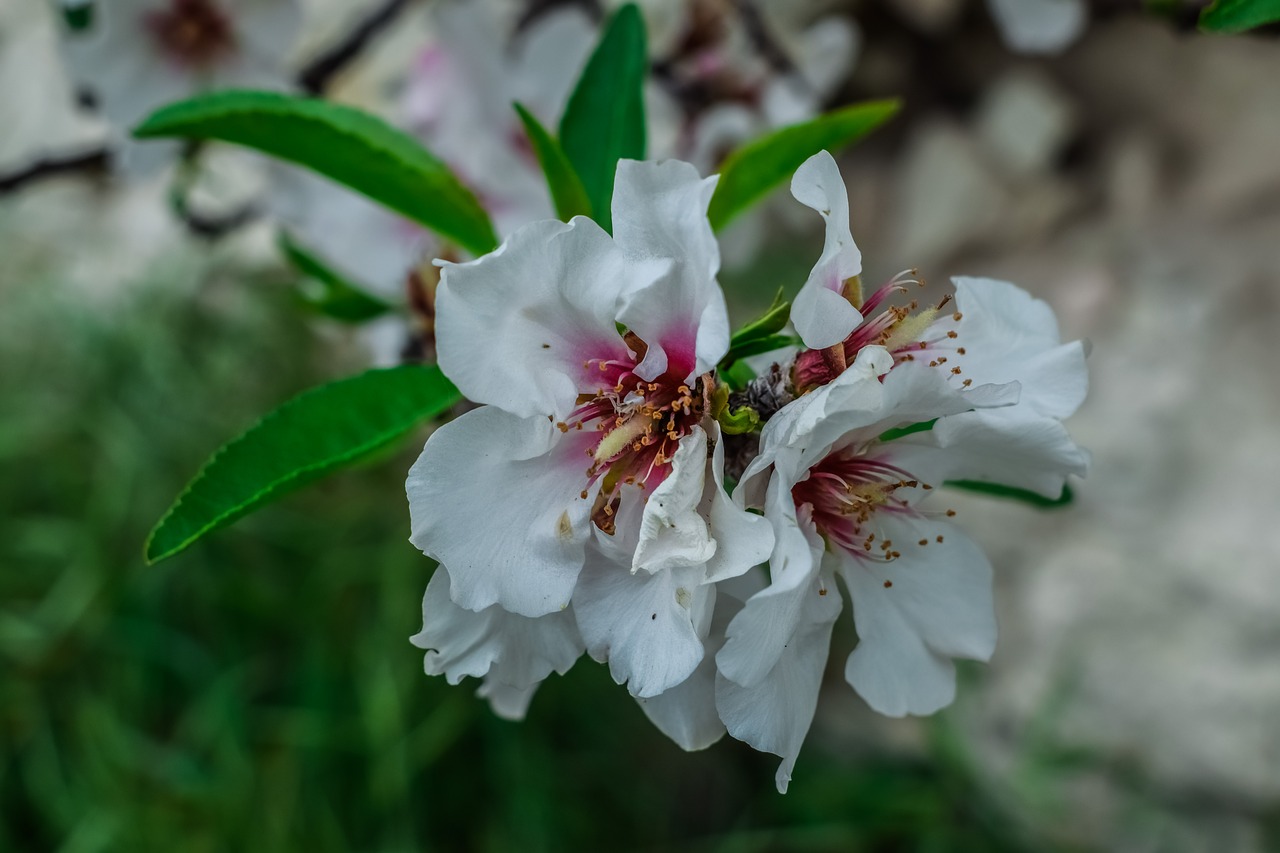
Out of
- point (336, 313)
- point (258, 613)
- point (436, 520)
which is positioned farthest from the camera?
point (258, 613)

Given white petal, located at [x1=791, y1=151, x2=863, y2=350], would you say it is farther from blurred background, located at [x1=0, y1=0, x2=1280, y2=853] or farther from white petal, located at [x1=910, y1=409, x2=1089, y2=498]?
blurred background, located at [x1=0, y1=0, x2=1280, y2=853]

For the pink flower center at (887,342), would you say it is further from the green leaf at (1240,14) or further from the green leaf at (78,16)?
the green leaf at (78,16)

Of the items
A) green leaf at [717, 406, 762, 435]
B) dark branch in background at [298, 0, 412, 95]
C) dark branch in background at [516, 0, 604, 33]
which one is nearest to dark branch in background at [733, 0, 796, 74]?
dark branch in background at [516, 0, 604, 33]

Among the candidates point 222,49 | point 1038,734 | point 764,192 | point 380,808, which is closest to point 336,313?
point 764,192

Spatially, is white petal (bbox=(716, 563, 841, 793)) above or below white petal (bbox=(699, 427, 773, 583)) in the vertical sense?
below

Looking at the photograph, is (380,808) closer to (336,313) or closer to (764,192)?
(336,313)

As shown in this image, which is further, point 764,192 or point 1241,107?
point 1241,107

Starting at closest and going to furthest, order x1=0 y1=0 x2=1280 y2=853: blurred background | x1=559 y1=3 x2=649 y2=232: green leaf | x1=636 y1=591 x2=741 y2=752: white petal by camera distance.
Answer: x1=636 y1=591 x2=741 y2=752: white petal → x1=559 y1=3 x2=649 y2=232: green leaf → x1=0 y1=0 x2=1280 y2=853: blurred background

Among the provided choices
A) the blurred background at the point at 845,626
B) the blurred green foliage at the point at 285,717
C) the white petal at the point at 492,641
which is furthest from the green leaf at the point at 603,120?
the blurred green foliage at the point at 285,717
